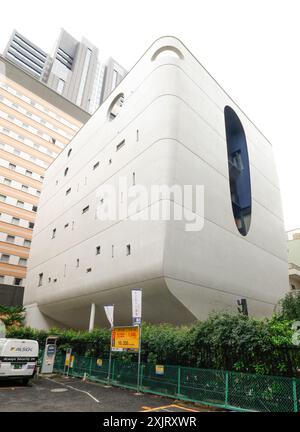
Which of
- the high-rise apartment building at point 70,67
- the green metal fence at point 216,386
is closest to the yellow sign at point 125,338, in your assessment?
the green metal fence at point 216,386

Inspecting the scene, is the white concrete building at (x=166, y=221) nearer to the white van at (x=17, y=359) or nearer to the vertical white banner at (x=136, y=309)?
the vertical white banner at (x=136, y=309)

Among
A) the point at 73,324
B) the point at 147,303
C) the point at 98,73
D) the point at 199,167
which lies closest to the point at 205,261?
the point at 147,303

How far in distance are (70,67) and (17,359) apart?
374ft

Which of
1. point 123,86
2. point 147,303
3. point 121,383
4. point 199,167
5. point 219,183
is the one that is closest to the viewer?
point 121,383

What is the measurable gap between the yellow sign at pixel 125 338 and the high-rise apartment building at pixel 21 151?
3061cm

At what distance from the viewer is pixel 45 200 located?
37000 millimetres

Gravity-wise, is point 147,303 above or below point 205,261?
below

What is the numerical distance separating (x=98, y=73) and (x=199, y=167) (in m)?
104

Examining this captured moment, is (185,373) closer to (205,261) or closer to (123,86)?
(205,261)

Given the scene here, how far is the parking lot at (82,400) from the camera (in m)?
8.63

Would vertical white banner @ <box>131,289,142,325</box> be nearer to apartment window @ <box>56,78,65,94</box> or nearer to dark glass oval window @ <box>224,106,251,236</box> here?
dark glass oval window @ <box>224,106,251,236</box>

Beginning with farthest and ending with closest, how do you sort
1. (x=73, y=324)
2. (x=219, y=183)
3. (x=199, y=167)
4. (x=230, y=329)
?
1. (x=73, y=324)
2. (x=219, y=183)
3. (x=199, y=167)
4. (x=230, y=329)
